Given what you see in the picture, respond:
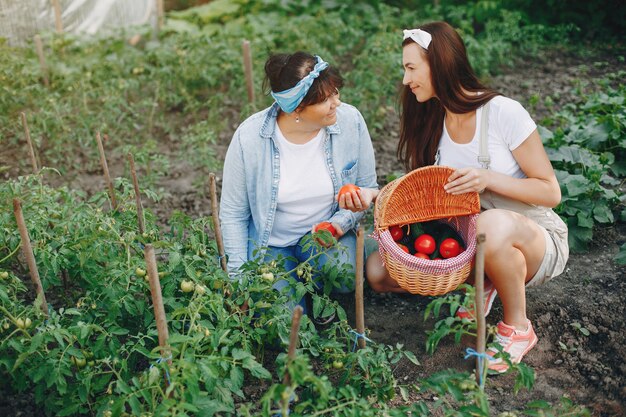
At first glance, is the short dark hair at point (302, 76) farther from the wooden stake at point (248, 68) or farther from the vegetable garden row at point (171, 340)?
the wooden stake at point (248, 68)

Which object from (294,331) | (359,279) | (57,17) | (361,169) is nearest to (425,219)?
(361,169)

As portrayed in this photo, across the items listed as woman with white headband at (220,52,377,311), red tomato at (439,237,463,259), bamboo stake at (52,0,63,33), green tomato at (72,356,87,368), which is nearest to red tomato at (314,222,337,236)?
woman with white headband at (220,52,377,311)

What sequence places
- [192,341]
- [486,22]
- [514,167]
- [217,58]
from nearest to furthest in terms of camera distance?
[192,341] → [514,167] → [217,58] → [486,22]

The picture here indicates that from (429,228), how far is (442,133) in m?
0.39

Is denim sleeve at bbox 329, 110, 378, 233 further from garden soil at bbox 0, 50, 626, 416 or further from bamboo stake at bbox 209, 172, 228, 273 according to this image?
bamboo stake at bbox 209, 172, 228, 273

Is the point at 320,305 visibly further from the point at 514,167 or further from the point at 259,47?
the point at 259,47

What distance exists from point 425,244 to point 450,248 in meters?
0.10

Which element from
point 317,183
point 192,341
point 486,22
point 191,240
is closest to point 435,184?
point 317,183

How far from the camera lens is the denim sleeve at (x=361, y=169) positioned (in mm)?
2859

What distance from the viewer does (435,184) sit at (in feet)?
8.68

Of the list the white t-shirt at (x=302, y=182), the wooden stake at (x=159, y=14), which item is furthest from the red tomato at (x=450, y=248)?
the wooden stake at (x=159, y=14)

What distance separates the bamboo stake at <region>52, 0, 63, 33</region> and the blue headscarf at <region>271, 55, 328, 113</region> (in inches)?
166

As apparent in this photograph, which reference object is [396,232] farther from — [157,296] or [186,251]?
[157,296]

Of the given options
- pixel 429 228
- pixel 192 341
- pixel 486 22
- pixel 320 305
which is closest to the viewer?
pixel 192 341
